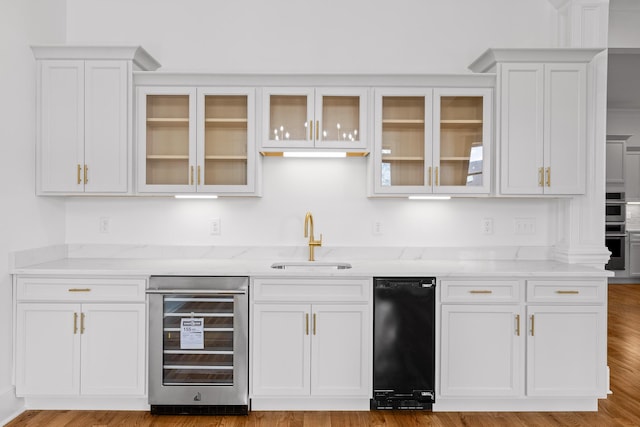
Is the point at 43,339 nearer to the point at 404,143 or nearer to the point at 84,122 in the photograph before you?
the point at 84,122

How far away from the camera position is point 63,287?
2.88 m

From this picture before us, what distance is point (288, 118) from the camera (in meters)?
3.21

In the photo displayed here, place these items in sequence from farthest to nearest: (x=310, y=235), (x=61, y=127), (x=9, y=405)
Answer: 1. (x=310, y=235)
2. (x=61, y=127)
3. (x=9, y=405)

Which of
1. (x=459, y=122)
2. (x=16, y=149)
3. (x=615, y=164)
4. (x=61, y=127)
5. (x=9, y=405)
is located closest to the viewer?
(x=9, y=405)

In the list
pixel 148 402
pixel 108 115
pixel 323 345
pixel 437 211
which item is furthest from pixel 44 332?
pixel 437 211

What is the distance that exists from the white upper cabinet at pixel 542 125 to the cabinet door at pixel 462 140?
0.34 ft

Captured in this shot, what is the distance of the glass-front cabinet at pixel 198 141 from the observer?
3180 millimetres

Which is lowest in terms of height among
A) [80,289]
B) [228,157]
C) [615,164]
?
[80,289]

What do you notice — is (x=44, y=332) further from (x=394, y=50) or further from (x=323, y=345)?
(x=394, y=50)

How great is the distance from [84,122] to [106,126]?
0.15 metres

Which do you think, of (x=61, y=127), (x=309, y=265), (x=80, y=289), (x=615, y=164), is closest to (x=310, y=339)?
(x=309, y=265)

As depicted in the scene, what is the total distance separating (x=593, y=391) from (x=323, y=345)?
1.74m

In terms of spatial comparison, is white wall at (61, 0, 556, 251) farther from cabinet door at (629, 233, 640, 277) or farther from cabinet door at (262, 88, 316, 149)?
cabinet door at (629, 233, 640, 277)

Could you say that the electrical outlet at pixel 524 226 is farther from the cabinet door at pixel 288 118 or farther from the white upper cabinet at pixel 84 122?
the white upper cabinet at pixel 84 122
